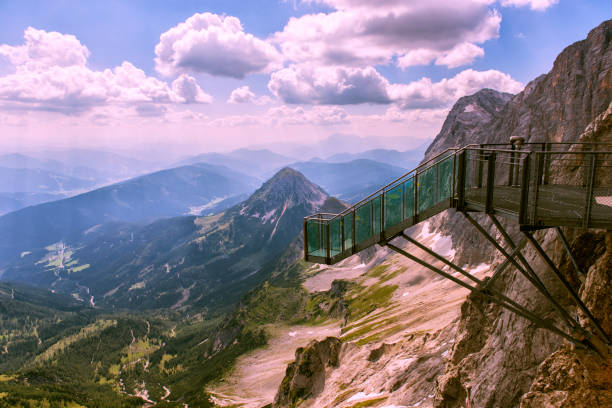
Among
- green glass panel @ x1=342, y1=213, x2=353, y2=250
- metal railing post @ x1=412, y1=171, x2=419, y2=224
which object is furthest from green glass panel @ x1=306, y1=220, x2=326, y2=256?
metal railing post @ x1=412, y1=171, x2=419, y2=224

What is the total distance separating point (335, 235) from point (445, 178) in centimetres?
629

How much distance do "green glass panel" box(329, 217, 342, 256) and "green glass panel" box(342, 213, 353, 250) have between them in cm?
29

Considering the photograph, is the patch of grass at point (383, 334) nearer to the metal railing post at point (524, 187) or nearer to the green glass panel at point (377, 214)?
the green glass panel at point (377, 214)

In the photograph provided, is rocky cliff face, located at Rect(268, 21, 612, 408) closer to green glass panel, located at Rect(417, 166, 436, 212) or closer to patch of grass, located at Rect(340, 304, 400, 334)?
green glass panel, located at Rect(417, 166, 436, 212)

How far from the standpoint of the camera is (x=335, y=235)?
18391 mm

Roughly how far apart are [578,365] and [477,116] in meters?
205

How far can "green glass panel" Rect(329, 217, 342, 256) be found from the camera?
18.2 m

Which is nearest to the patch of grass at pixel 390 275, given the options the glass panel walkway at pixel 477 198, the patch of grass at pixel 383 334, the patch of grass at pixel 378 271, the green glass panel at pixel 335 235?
the patch of grass at pixel 378 271

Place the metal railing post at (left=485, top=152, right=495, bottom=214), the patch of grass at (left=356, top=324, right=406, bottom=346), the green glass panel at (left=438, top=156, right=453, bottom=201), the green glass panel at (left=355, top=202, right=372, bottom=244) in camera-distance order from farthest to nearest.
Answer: the patch of grass at (left=356, top=324, right=406, bottom=346) < the green glass panel at (left=355, top=202, right=372, bottom=244) < the green glass panel at (left=438, top=156, right=453, bottom=201) < the metal railing post at (left=485, top=152, right=495, bottom=214)

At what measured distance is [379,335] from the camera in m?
84.8

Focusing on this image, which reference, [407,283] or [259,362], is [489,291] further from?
[259,362]

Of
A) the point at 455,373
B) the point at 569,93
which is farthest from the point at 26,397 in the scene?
the point at 569,93

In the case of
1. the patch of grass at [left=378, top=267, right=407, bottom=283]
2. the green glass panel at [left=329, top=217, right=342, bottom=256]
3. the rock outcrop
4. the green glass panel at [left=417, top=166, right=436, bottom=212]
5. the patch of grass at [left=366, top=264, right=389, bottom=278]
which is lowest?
the patch of grass at [left=366, top=264, right=389, bottom=278]

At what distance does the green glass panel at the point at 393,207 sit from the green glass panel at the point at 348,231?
2.02m
